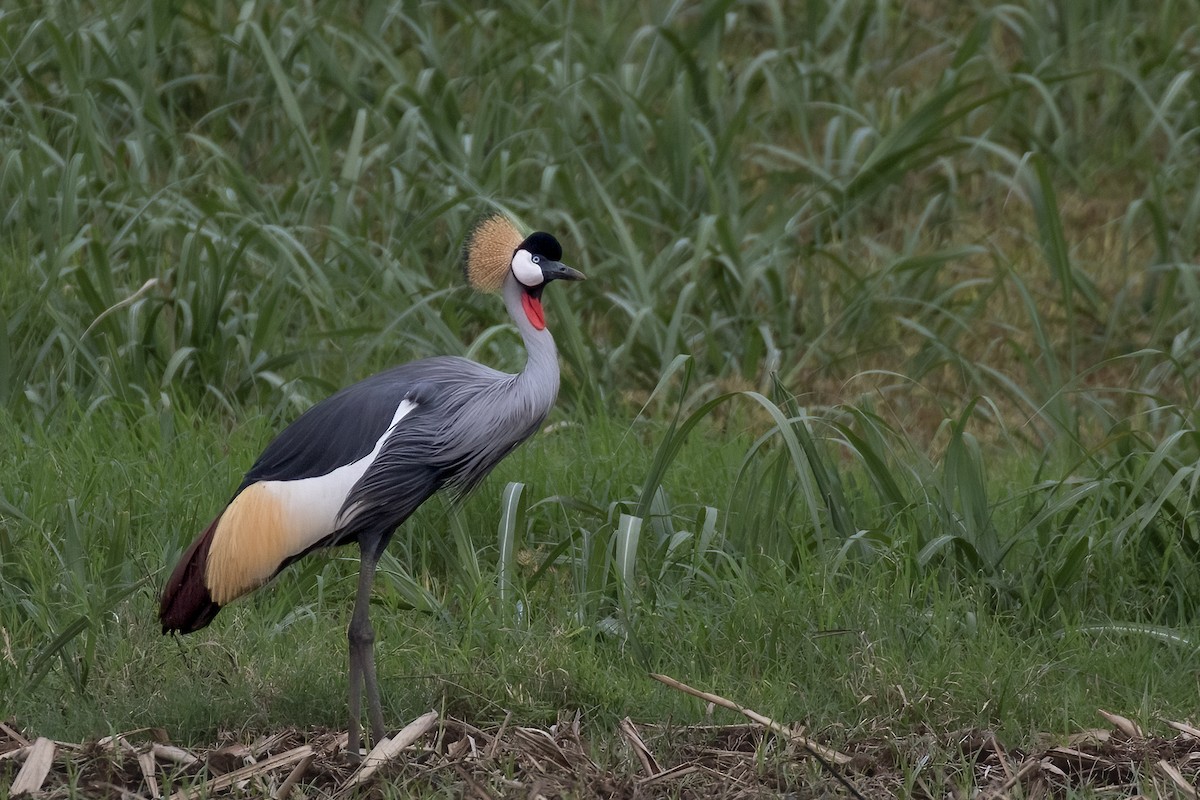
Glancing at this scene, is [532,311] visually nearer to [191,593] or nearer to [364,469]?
[364,469]

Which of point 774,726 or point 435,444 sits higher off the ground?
point 435,444

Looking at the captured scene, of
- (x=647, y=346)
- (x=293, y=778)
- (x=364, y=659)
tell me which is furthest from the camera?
(x=647, y=346)

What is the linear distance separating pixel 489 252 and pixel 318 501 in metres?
0.78

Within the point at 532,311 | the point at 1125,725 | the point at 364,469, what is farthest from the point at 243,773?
the point at 1125,725

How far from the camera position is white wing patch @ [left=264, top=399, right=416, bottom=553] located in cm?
396

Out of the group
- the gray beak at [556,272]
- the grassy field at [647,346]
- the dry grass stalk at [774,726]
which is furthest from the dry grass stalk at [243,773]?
the gray beak at [556,272]

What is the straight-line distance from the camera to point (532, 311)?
4125 mm

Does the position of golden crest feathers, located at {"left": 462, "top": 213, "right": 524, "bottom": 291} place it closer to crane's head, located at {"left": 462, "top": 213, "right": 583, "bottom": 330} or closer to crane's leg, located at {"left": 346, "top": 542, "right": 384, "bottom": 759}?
crane's head, located at {"left": 462, "top": 213, "right": 583, "bottom": 330}

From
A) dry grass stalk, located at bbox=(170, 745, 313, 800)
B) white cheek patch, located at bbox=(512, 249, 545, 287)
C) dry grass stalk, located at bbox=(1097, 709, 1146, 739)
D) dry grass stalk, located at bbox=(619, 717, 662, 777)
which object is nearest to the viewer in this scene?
dry grass stalk, located at bbox=(170, 745, 313, 800)

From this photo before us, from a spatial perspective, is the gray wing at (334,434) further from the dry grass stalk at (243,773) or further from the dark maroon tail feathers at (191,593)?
the dry grass stalk at (243,773)

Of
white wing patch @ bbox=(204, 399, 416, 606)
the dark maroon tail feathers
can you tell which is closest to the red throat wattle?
white wing patch @ bbox=(204, 399, 416, 606)

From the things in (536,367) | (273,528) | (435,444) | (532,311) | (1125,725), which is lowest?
(1125,725)

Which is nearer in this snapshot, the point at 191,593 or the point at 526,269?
the point at 191,593

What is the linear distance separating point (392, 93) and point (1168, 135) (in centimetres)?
351
